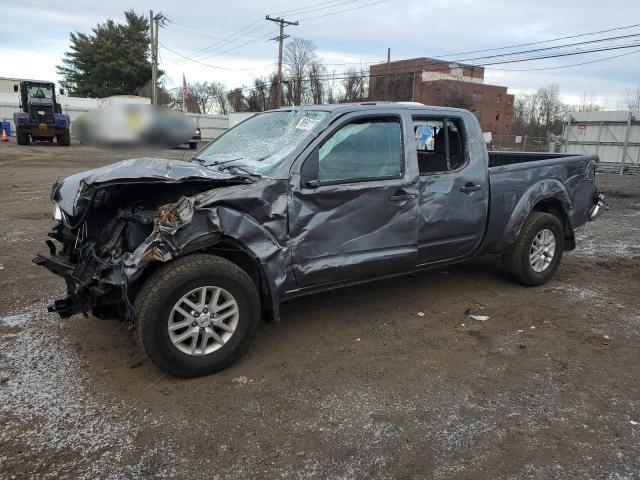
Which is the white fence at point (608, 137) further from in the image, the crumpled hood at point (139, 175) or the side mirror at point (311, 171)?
the crumpled hood at point (139, 175)

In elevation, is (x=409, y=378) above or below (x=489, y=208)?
below

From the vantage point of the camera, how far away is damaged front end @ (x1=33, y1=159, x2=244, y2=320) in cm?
321

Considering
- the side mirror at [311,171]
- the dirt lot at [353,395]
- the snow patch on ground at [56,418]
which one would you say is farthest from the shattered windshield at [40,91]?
the side mirror at [311,171]

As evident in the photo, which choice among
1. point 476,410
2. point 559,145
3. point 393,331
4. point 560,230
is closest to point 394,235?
point 393,331

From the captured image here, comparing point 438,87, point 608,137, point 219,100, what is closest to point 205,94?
point 219,100

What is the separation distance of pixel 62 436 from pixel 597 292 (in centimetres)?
512

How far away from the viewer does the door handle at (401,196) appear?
413cm

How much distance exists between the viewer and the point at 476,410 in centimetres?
316

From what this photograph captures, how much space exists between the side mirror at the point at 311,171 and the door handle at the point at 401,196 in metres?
0.70

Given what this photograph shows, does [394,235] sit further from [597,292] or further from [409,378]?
[597,292]

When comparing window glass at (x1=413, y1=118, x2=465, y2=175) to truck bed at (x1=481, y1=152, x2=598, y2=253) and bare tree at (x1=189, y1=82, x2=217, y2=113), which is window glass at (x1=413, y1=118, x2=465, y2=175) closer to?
truck bed at (x1=481, y1=152, x2=598, y2=253)

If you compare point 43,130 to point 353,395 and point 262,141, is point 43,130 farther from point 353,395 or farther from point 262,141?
point 353,395

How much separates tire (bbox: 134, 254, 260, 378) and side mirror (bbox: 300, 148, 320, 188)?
810 millimetres

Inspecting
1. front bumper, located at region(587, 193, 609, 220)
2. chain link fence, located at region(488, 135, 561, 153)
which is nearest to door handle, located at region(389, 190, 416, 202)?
front bumper, located at region(587, 193, 609, 220)
